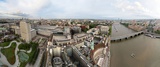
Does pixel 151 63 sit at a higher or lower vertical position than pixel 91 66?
lower

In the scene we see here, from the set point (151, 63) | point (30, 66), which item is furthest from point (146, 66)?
point (30, 66)

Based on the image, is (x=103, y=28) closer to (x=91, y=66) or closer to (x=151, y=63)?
(x=151, y=63)

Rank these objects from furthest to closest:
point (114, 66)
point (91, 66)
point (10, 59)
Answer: point (114, 66) → point (10, 59) → point (91, 66)

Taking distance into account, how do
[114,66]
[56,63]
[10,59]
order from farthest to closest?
[114,66] < [10,59] < [56,63]

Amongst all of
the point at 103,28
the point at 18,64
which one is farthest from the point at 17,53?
the point at 103,28

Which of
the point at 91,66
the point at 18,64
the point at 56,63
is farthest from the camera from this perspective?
the point at 18,64

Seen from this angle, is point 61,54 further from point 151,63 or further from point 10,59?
point 151,63

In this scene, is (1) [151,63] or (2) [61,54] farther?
(1) [151,63]

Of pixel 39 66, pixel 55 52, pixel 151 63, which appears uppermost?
pixel 55 52

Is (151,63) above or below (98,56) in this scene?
below
